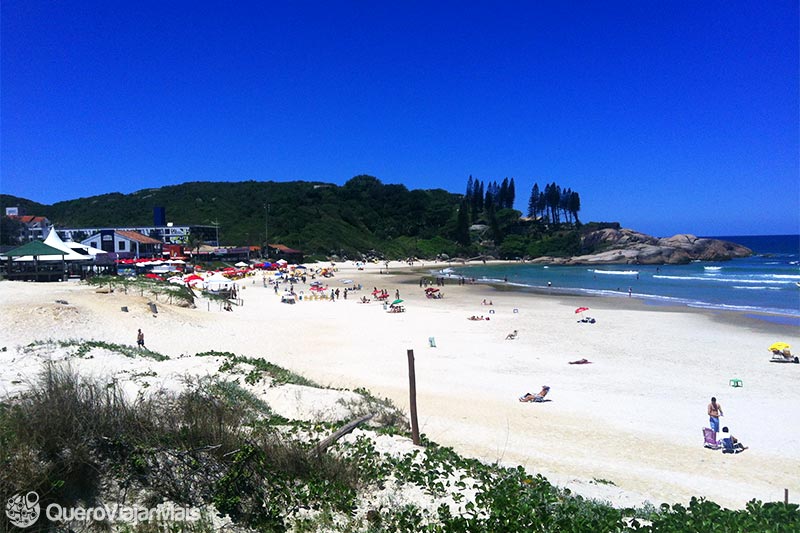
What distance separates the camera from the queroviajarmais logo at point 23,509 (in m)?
3.95

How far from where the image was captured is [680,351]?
63.4 ft

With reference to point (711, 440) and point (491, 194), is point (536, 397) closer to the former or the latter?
point (711, 440)

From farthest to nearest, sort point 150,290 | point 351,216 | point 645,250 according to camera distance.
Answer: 1. point 351,216
2. point 645,250
3. point 150,290

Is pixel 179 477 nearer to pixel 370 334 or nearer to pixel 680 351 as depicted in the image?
pixel 370 334

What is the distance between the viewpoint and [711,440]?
10102mm

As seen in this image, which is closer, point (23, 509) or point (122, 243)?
point (23, 509)

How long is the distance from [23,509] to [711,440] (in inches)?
445

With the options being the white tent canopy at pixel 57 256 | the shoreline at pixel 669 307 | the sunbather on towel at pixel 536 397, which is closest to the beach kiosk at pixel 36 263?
the white tent canopy at pixel 57 256

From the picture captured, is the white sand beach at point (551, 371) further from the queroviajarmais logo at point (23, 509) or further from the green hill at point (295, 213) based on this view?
the green hill at point (295, 213)

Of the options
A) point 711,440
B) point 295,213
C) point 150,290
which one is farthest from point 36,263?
point 295,213

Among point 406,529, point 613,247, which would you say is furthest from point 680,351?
point 613,247

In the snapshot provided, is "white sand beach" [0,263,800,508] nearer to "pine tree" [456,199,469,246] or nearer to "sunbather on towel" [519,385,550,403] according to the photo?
"sunbather on towel" [519,385,550,403]

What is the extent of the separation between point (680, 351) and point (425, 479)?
17429 mm

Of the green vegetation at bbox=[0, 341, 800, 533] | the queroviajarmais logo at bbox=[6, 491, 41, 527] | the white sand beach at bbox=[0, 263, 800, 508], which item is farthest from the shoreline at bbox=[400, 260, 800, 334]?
the queroviajarmais logo at bbox=[6, 491, 41, 527]
